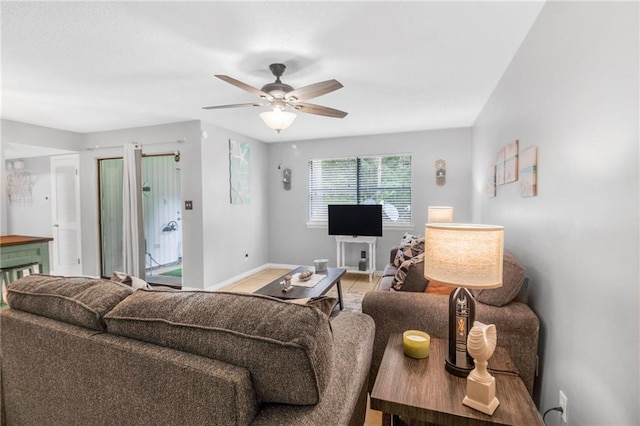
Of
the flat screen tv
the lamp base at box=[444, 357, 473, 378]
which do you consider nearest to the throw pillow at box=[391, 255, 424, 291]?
the lamp base at box=[444, 357, 473, 378]

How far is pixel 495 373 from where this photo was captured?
1331mm

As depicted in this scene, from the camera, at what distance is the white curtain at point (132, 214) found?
4.53 meters

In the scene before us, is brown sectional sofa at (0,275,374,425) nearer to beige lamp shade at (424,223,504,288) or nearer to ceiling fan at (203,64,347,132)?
beige lamp shade at (424,223,504,288)

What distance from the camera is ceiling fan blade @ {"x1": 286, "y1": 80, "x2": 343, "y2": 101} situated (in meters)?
2.26

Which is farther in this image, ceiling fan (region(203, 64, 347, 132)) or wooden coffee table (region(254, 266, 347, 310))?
wooden coffee table (region(254, 266, 347, 310))

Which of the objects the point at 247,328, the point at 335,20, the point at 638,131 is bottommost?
the point at 247,328

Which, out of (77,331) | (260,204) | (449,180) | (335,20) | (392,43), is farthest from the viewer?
(260,204)

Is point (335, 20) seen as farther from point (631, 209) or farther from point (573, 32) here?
point (631, 209)

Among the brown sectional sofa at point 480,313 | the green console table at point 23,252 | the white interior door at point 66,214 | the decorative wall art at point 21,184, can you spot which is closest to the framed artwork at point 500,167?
Answer: the brown sectional sofa at point 480,313

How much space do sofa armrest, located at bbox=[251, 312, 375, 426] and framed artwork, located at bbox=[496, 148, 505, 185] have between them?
206 cm

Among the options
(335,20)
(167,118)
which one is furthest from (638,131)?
(167,118)

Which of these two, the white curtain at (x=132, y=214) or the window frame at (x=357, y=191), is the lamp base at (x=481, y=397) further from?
the white curtain at (x=132, y=214)

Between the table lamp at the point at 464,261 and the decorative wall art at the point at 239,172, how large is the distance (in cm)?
408

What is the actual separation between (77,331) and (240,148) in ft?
14.1
